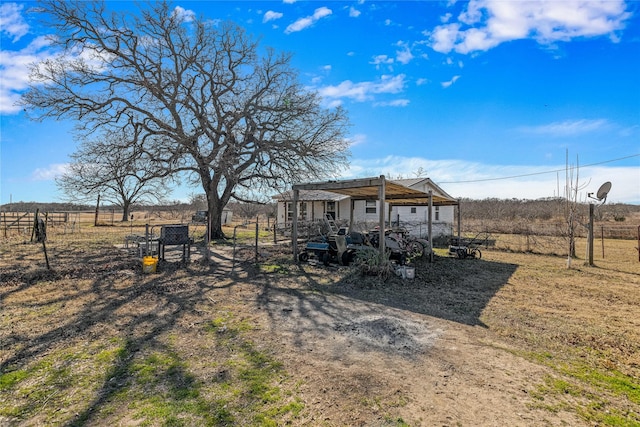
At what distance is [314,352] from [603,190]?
12.6m

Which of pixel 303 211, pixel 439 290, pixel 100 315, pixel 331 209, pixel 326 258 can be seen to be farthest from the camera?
pixel 303 211

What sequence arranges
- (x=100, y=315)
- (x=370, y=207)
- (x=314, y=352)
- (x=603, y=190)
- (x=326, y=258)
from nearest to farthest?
(x=314, y=352), (x=100, y=315), (x=326, y=258), (x=603, y=190), (x=370, y=207)

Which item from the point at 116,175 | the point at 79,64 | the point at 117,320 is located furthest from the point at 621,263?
the point at 79,64

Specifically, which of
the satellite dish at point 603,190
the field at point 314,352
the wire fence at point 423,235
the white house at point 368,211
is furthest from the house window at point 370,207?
the field at point 314,352

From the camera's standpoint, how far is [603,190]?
36.7ft

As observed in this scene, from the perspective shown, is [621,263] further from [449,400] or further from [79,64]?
[79,64]

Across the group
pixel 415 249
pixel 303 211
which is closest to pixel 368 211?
pixel 303 211

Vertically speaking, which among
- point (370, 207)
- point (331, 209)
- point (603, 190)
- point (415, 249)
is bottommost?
point (415, 249)

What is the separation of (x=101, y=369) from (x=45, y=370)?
565 millimetres

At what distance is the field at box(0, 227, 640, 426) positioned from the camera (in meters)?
2.69

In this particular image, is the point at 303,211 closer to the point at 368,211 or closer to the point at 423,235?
the point at 368,211

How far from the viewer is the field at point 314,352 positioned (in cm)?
269

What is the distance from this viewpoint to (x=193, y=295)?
6477 millimetres

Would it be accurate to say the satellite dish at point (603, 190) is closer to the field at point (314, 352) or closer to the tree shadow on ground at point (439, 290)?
the tree shadow on ground at point (439, 290)
